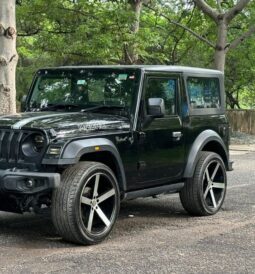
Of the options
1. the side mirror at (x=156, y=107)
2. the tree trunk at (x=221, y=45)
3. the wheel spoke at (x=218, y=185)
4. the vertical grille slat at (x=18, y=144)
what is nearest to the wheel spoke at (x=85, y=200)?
the vertical grille slat at (x=18, y=144)

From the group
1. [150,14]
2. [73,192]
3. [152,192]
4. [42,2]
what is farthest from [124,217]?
[150,14]

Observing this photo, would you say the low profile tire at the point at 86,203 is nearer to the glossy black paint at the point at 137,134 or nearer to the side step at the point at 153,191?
the glossy black paint at the point at 137,134

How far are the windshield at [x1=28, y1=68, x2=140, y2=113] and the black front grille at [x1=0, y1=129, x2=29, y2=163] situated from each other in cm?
114

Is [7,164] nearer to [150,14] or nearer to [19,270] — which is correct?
[19,270]

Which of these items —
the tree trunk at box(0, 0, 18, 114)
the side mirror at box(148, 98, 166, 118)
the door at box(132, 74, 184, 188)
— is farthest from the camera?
the tree trunk at box(0, 0, 18, 114)

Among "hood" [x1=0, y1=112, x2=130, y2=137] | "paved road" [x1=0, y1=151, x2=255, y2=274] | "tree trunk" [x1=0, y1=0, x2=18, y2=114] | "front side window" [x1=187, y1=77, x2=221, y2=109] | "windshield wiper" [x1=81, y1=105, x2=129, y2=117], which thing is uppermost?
"tree trunk" [x1=0, y1=0, x2=18, y2=114]

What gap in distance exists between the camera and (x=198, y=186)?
24.5ft

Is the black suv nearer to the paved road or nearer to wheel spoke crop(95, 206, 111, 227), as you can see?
wheel spoke crop(95, 206, 111, 227)

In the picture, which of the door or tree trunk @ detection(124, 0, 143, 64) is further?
tree trunk @ detection(124, 0, 143, 64)

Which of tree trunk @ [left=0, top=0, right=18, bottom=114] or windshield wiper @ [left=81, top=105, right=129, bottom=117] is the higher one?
tree trunk @ [left=0, top=0, right=18, bottom=114]

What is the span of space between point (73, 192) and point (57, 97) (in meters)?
1.75

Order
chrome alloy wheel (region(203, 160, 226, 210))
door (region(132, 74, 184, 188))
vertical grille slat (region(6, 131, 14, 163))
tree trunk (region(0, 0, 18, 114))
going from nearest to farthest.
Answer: vertical grille slat (region(6, 131, 14, 163)) < door (region(132, 74, 184, 188)) < chrome alloy wheel (region(203, 160, 226, 210)) < tree trunk (region(0, 0, 18, 114))

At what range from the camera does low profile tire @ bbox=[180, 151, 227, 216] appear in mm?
7480

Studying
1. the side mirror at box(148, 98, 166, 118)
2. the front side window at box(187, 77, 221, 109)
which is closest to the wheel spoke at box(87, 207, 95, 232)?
the side mirror at box(148, 98, 166, 118)
